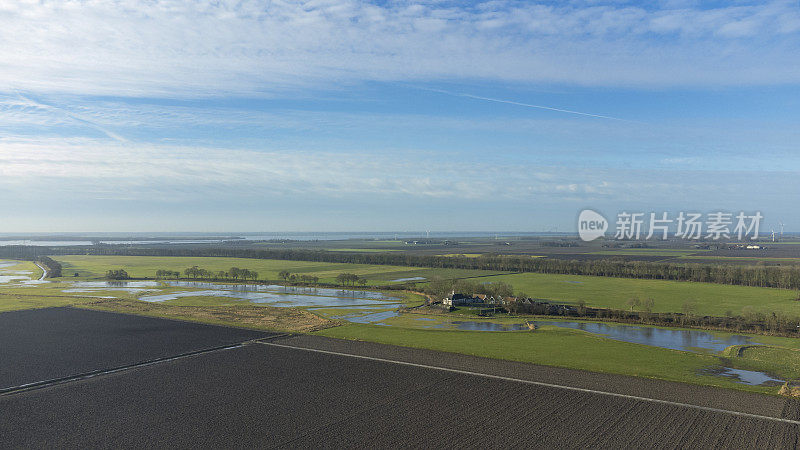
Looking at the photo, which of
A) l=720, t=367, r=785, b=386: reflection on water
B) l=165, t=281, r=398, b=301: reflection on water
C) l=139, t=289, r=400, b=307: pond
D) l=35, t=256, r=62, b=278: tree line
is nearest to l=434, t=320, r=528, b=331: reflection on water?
l=139, t=289, r=400, b=307: pond

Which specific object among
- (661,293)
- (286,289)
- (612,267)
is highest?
(612,267)

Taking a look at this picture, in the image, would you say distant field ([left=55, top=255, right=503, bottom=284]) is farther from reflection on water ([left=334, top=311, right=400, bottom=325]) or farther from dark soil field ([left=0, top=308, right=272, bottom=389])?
dark soil field ([left=0, top=308, right=272, bottom=389])

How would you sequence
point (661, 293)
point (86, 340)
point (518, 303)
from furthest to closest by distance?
point (661, 293) < point (518, 303) < point (86, 340)

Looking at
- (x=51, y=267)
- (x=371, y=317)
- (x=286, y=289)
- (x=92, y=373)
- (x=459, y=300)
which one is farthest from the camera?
(x=51, y=267)

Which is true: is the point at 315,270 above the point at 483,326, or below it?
above

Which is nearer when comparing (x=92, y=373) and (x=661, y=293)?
(x=92, y=373)

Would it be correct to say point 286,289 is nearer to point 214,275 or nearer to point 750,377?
point 214,275

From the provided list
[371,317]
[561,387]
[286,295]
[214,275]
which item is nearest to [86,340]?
[371,317]

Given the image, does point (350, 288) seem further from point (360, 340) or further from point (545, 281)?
point (360, 340)
